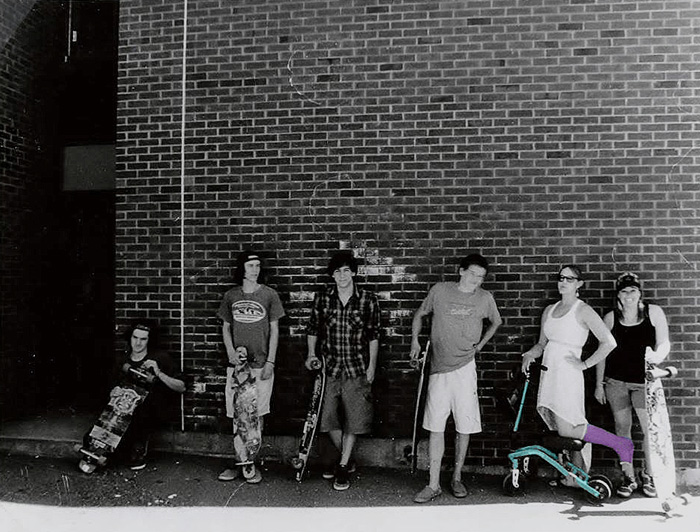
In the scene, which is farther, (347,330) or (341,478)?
(347,330)

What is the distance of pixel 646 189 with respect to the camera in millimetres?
5492

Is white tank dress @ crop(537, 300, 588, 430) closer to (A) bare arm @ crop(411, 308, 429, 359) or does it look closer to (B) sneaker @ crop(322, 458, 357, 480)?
(A) bare arm @ crop(411, 308, 429, 359)

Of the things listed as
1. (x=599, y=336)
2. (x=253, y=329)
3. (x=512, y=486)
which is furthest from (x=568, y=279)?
(x=253, y=329)

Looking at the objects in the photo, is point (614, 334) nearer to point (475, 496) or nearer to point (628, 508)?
point (628, 508)

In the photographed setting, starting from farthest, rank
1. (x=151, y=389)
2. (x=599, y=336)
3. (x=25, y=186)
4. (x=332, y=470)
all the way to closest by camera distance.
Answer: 1. (x=25, y=186)
2. (x=151, y=389)
3. (x=332, y=470)
4. (x=599, y=336)

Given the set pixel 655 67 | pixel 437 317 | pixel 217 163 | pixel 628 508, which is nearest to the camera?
pixel 628 508

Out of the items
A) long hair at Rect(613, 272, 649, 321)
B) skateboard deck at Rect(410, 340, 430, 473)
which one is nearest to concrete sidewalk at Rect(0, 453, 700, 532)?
skateboard deck at Rect(410, 340, 430, 473)

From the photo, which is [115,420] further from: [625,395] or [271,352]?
[625,395]

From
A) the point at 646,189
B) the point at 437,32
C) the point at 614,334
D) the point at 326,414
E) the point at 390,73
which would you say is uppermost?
the point at 437,32

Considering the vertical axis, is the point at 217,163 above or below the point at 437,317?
above

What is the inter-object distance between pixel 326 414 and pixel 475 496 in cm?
142

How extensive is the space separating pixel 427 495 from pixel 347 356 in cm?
131

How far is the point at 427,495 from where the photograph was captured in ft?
16.1

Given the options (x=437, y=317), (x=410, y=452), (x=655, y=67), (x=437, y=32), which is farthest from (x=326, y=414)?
(x=655, y=67)
